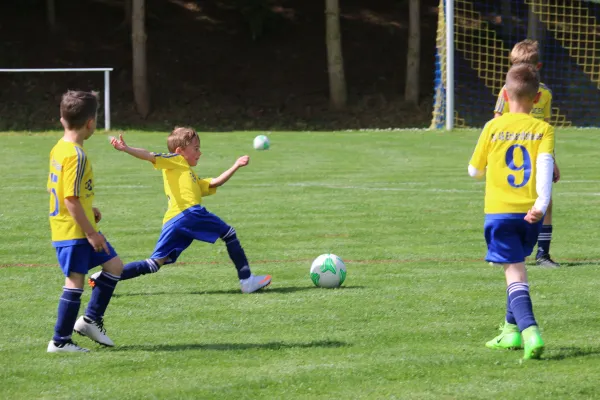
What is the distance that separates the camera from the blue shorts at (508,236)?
605cm

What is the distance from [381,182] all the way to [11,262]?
7.64m

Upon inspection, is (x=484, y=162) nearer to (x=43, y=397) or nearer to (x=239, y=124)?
(x=43, y=397)

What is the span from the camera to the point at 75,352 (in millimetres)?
6223

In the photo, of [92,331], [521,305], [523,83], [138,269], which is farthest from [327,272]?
[523,83]

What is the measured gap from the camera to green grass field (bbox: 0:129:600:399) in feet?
18.2

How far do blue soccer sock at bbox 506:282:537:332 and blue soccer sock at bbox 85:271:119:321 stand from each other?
237cm

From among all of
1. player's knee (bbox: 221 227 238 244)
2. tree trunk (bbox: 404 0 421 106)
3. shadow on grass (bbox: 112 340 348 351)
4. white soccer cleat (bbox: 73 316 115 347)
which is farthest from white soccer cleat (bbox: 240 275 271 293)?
tree trunk (bbox: 404 0 421 106)

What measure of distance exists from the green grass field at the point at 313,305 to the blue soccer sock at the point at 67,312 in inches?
6.1

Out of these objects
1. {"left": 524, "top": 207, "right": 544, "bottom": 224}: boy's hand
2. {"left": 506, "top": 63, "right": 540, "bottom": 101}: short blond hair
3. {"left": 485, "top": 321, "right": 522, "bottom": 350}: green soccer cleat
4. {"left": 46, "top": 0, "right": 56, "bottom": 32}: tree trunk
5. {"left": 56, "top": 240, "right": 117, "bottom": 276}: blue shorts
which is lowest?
{"left": 485, "top": 321, "right": 522, "bottom": 350}: green soccer cleat

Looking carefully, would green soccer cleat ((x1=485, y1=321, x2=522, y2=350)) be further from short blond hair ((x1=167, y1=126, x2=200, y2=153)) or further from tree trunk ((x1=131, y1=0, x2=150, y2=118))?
tree trunk ((x1=131, y1=0, x2=150, y2=118))

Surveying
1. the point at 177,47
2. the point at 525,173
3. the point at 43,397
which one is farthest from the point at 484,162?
the point at 177,47

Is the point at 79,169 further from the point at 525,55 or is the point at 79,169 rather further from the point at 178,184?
the point at 525,55

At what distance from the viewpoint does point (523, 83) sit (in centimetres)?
609

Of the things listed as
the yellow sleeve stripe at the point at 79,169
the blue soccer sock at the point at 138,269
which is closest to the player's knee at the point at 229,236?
the blue soccer sock at the point at 138,269
